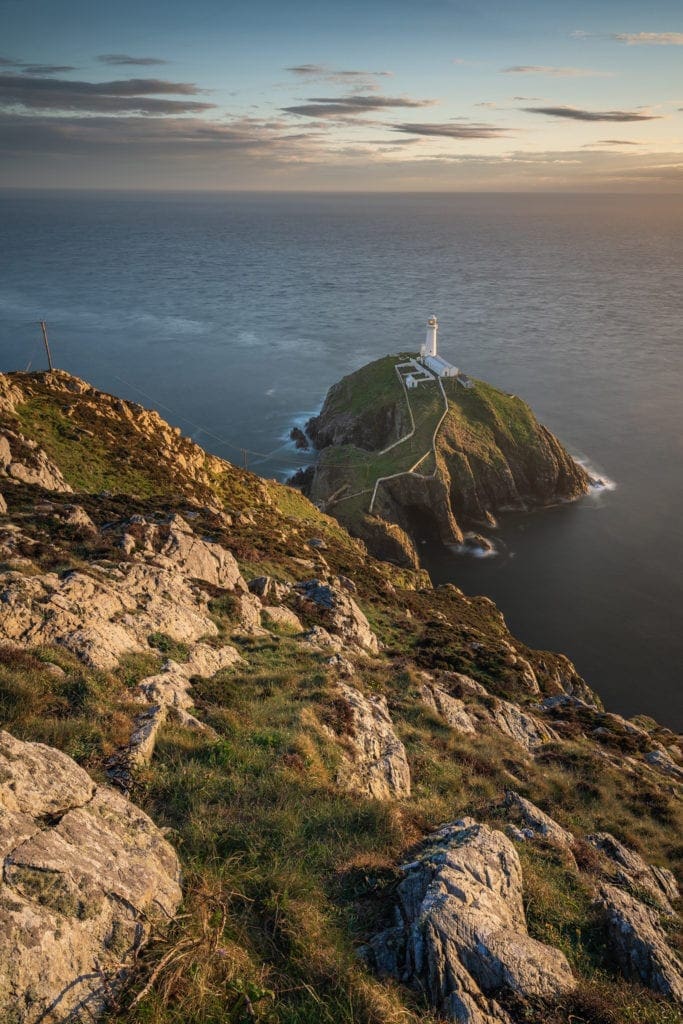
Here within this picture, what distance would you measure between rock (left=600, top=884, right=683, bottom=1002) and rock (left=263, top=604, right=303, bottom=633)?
54.0 feet

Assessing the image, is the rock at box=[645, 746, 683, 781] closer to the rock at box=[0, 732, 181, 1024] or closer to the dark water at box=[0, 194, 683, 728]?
the dark water at box=[0, 194, 683, 728]

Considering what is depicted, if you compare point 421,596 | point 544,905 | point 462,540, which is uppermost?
point 544,905

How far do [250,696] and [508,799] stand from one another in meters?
7.67

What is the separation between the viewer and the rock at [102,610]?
15.9m

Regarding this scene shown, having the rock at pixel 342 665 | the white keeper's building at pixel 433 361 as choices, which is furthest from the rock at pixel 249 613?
the white keeper's building at pixel 433 361

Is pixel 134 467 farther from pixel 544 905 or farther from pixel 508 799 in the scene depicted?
pixel 544 905

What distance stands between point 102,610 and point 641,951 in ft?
53.3

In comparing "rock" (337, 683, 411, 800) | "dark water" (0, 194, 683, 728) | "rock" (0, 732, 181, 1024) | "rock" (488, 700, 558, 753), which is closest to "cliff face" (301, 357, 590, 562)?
"dark water" (0, 194, 683, 728)

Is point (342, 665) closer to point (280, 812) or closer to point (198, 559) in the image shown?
→ point (198, 559)

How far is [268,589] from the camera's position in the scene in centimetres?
3012

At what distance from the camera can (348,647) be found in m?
27.6

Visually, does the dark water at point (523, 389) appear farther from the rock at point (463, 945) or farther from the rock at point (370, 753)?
the rock at point (463, 945)

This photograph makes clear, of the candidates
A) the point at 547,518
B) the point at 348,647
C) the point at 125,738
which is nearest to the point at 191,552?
the point at 348,647

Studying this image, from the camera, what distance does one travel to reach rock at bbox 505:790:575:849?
14.6m
